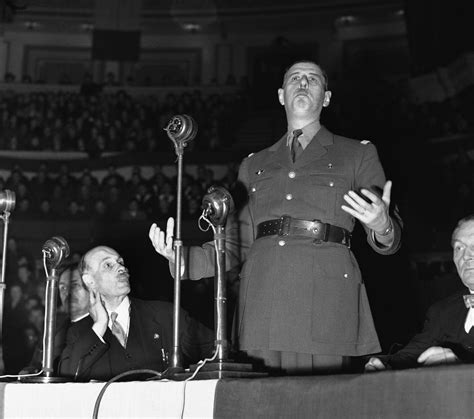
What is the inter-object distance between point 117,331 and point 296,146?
1.35 metres

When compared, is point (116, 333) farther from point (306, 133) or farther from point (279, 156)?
point (306, 133)

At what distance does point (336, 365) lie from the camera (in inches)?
105

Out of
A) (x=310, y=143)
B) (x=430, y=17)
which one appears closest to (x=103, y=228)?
(x=430, y=17)

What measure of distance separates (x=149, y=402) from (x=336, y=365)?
0.88 meters

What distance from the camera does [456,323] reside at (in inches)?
110

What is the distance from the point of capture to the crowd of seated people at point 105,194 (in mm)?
11188

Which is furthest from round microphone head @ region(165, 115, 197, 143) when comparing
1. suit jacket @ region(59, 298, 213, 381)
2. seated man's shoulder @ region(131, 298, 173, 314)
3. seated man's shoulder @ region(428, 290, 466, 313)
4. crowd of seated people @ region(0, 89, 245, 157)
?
crowd of seated people @ region(0, 89, 245, 157)

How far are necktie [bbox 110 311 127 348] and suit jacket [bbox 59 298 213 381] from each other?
0.02m

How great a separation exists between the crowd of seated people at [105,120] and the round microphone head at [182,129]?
9.55 meters

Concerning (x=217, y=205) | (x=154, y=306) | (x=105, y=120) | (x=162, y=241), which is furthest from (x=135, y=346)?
(x=105, y=120)

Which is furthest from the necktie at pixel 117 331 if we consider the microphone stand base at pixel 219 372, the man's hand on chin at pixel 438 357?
the man's hand on chin at pixel 438 357

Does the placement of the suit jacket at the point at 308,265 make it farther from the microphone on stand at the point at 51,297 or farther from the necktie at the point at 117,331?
the necktie at the point at 117,331

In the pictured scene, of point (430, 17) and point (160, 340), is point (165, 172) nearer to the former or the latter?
point (430, 17)

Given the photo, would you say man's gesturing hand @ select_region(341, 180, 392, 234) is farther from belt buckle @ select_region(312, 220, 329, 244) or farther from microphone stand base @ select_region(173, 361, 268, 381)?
microphone stand base @ select_region(173, 361, 268, 381)
